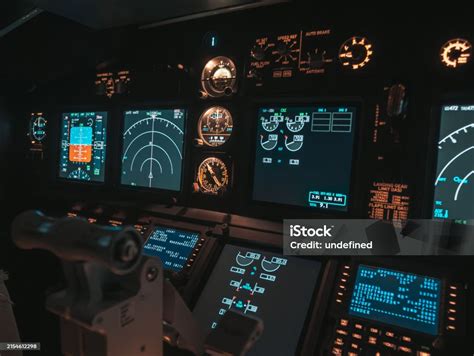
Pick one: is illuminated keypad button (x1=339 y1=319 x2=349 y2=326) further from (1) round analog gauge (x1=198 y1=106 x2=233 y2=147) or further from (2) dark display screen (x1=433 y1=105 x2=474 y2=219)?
(1) round analog gauge (x1=198 y1=106 x2=233 y2=147)

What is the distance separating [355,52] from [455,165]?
2.22ft

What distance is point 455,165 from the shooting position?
1.59 m

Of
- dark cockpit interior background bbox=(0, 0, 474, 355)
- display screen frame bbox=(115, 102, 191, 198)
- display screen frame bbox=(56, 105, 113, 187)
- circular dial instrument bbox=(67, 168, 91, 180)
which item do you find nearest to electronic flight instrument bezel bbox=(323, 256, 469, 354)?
dark cockpit interior background bbox=(0, 0, 474, 355)

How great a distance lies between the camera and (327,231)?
71.5 inches

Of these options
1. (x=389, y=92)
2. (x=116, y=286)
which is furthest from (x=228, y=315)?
(x=389, y=92)

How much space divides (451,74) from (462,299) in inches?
35.5

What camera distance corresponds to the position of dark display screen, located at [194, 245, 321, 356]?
5.06 ft

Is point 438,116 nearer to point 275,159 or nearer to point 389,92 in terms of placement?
point 389,92

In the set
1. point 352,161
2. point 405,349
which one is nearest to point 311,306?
point 405,349

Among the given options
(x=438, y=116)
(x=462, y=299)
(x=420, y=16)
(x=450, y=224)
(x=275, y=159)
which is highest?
(x=420, y=16)

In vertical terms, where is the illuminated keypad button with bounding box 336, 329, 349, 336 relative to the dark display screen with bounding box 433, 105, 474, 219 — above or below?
below

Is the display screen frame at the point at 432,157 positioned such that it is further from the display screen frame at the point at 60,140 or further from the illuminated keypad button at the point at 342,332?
the display screen frame at the point at 60,140

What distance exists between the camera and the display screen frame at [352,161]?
5.86 ft

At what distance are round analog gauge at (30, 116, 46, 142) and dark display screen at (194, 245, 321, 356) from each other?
2109 mm
